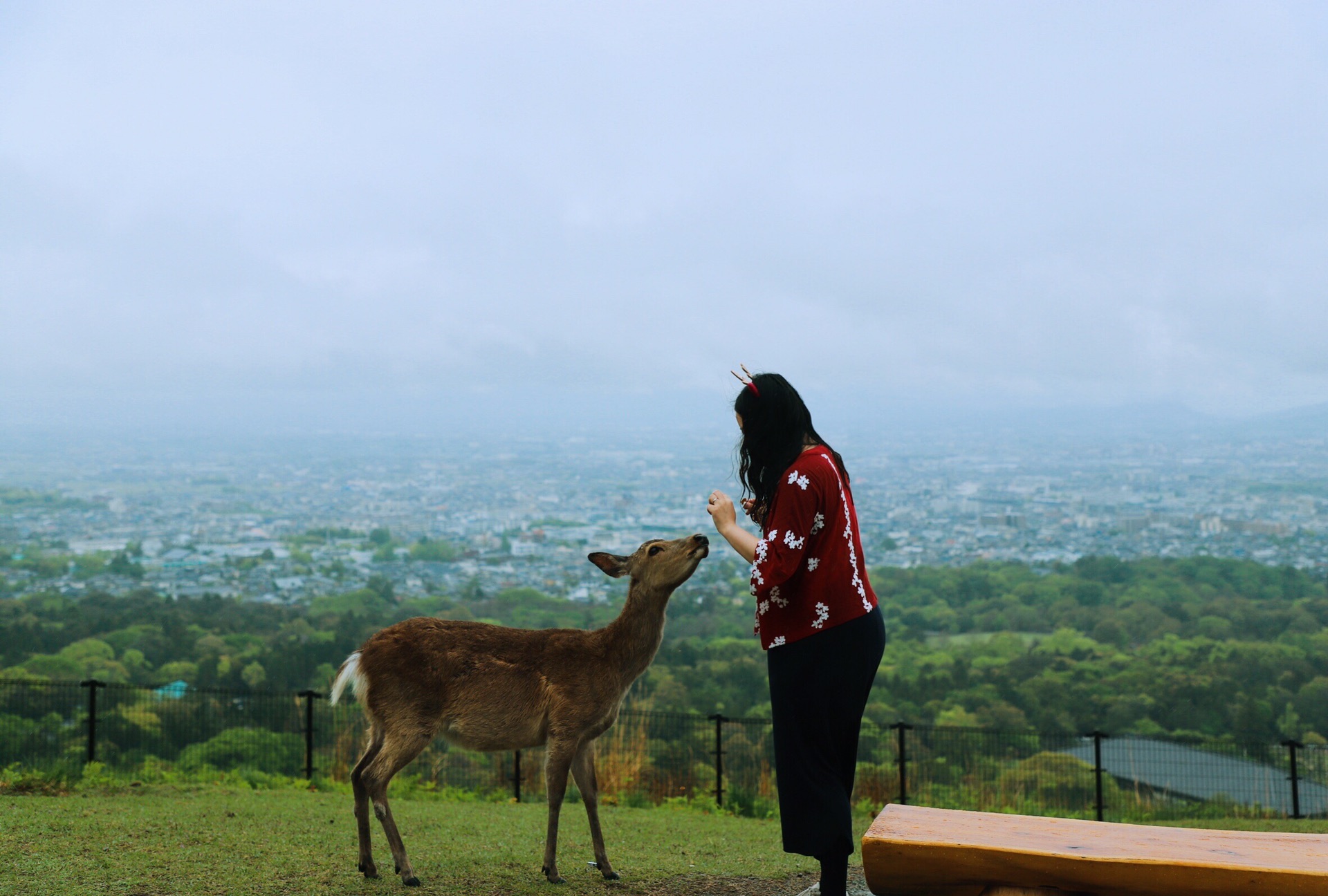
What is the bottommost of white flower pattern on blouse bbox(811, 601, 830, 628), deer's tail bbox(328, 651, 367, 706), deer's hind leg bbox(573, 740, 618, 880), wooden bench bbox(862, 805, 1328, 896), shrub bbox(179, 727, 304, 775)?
shrub bbox(179, 727, 304, 775)

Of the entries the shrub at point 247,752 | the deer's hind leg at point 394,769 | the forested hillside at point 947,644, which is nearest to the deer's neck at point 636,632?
the deer's hind leg at point 394,769

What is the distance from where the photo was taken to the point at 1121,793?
19.9 metres

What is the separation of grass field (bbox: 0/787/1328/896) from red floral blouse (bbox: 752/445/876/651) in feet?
7.02

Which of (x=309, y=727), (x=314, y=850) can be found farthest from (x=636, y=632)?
(x=309, y=727)

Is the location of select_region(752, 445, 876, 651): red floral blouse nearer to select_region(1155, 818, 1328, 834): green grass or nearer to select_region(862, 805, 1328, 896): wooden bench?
select_region(862, 805, 1328, 896): wooden bench

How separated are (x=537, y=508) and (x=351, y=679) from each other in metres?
84.5

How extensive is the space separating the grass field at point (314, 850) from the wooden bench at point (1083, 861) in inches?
87.2

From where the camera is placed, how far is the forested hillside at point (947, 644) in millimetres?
35625

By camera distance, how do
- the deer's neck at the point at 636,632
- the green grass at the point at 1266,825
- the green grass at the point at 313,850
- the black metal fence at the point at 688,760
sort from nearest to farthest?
the green grass at the point at 313,850 → the deer's neck at the point at 636,632 → the green grass at the point at 1266,825 → the black metal fence at the point at 688,760

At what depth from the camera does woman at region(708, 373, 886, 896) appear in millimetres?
4203

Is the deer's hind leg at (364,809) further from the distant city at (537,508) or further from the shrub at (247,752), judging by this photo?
the distant city at (537,508)

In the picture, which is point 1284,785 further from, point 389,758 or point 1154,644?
point 1154,644

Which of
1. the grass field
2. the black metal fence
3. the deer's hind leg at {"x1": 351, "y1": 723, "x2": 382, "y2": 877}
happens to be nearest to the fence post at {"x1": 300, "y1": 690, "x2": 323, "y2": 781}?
the black metal fence

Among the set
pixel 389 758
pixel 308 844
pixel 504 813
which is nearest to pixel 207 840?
pixel 308 844
